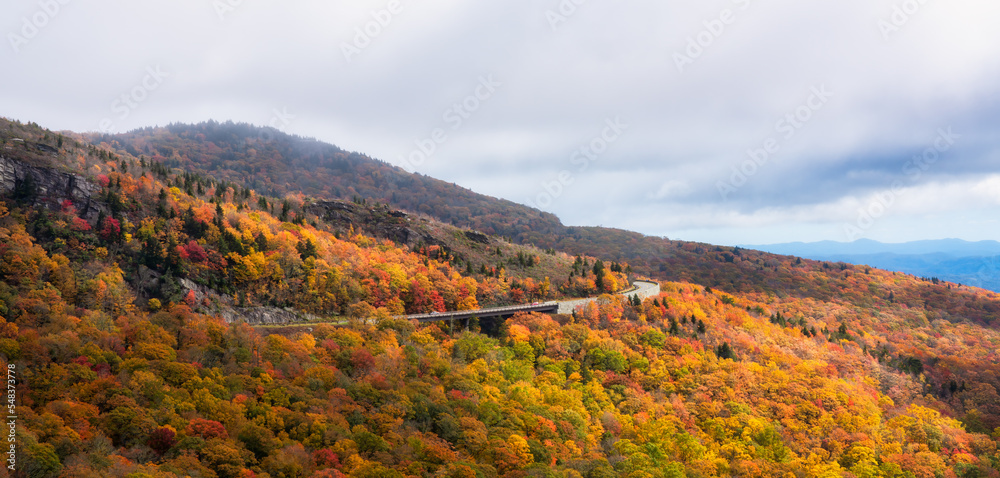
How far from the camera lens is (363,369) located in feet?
225

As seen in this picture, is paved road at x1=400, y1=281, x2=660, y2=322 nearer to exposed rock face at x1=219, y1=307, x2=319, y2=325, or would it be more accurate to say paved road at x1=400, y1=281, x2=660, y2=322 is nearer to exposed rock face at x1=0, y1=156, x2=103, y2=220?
exposed rock face at x1=219, y1=307, x2=319, y2=325

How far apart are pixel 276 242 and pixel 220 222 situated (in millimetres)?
10470

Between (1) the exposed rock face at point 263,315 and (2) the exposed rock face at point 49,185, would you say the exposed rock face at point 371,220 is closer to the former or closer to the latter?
(1) the exposed rock face at point 263,315

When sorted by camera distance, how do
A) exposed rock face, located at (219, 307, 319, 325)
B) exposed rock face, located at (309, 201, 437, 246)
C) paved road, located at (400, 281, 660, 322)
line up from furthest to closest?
1. exposed rock face, located at (309, 201, 437, 246)
2. paved road, located at (400, 281, 660, 322)
3. exposed rock face, located at (219, 307, 319, 325)

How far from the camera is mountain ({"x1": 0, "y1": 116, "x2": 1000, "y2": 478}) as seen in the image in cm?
4928

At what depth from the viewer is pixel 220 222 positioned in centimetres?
9675

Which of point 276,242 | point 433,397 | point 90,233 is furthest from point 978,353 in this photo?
point 90,233

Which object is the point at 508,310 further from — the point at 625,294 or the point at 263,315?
the point at 263,315

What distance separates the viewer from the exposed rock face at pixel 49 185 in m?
78.1

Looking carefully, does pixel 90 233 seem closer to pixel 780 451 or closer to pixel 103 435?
pixel 103 435

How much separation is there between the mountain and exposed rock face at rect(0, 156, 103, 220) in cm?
26

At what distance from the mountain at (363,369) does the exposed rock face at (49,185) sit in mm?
256

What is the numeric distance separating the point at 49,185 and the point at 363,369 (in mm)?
60523

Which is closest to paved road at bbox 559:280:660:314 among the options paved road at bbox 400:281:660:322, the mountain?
paved road at bbox 400:281:660:322
